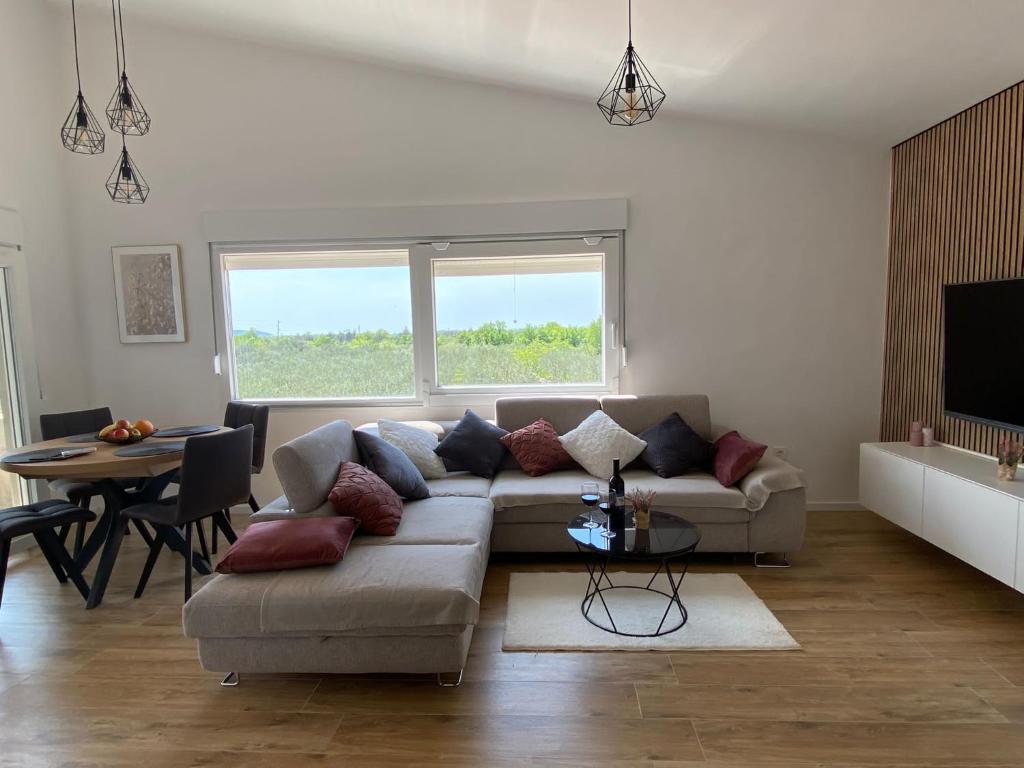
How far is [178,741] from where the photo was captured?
2088 millimetres

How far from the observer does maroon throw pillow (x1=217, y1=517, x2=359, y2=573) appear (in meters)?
2.42

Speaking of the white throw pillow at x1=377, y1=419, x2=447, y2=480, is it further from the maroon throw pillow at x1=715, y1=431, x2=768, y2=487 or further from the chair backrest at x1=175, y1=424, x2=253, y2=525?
the maroon throw pillow at x1=715, y1=431, x2=768, y2=487

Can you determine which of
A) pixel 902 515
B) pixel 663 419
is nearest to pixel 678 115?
pixel 663 419

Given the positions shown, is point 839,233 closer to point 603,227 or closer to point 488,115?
point 603,227

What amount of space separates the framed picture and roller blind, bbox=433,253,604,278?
2.14m

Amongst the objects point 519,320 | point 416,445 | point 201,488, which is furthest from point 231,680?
point 519,320

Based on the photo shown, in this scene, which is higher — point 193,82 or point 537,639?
point 193,82

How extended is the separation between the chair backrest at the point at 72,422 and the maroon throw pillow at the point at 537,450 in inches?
118

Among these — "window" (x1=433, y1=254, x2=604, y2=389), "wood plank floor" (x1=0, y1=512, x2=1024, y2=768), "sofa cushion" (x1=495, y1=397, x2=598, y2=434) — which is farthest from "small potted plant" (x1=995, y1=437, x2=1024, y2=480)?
"window" (x1=433, y1=254, x2=604, y2=389)

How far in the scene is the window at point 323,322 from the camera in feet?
15.1

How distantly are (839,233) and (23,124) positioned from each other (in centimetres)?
614

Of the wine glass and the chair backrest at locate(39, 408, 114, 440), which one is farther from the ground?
the chair backrest at locate(39, 408, 114, 440)

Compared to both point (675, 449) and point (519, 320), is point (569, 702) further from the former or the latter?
point (519, 320)

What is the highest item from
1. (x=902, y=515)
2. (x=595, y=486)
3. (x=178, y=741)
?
(x=595, y=486)
